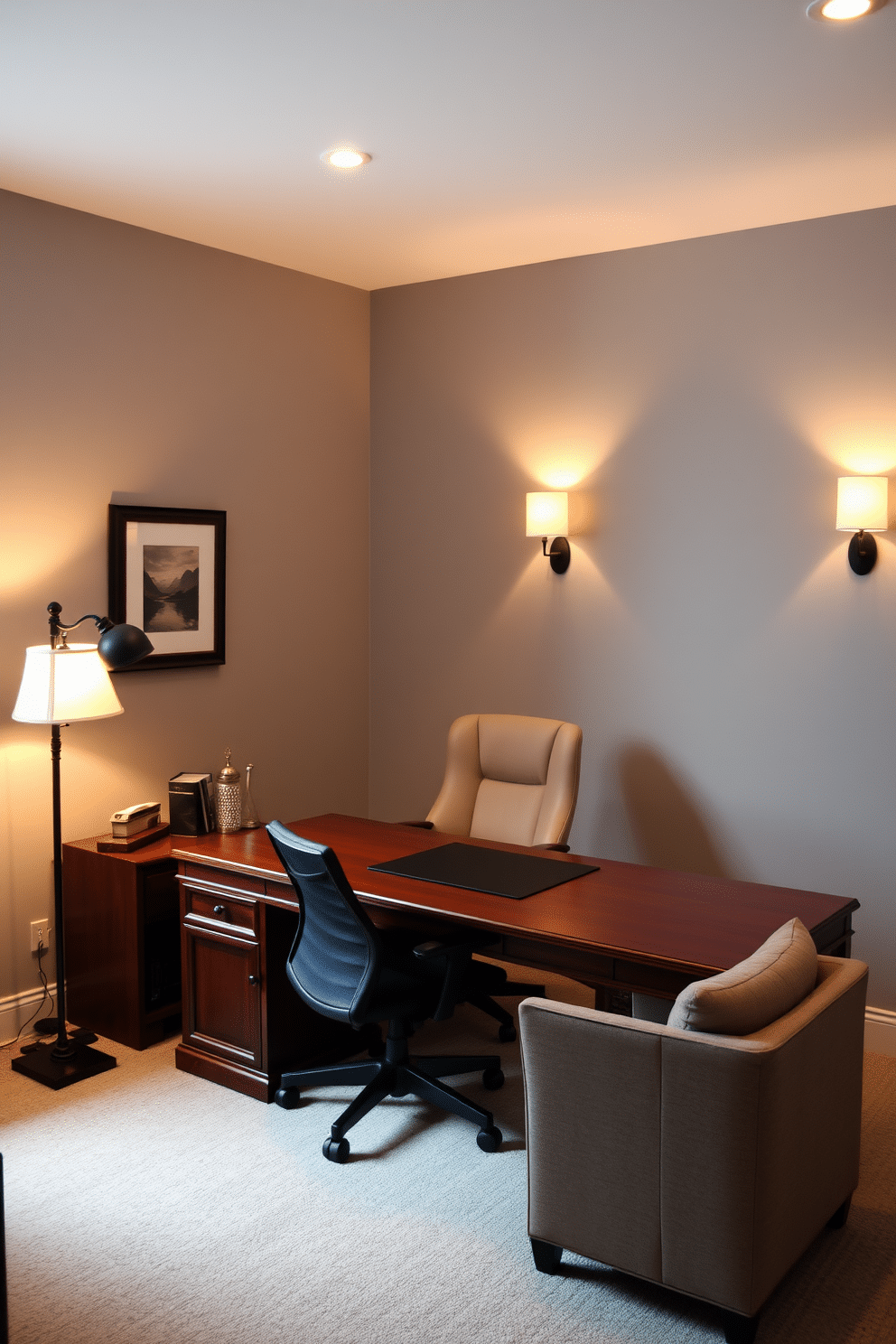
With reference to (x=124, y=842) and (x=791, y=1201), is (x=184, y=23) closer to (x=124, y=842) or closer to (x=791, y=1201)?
(x=124, y=842)

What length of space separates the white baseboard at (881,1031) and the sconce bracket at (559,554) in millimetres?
1968

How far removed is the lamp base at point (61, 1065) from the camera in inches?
135

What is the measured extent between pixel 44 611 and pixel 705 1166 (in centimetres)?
274

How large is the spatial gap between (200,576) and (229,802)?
1.00 metres

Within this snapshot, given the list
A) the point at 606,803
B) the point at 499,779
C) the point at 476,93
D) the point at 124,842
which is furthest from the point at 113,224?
the point at 606,803

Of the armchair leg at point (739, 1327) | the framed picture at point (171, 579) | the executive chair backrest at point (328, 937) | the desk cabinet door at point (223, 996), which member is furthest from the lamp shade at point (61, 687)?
the armchair leg at point (739, 1327)

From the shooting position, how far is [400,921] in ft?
9.91

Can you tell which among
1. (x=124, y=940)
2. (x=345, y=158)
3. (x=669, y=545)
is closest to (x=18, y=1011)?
(x=124, y=940)

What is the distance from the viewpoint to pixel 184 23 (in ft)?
8.20

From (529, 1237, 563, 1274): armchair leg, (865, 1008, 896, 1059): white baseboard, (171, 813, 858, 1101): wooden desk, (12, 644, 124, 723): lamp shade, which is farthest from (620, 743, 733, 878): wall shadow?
(12, 644, 124, 723): lamp shade

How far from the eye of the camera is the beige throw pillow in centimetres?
220

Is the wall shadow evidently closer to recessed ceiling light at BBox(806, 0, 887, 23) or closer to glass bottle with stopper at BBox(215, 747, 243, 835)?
glass bottle with stopper at BBox(215, 747, 243, 835)

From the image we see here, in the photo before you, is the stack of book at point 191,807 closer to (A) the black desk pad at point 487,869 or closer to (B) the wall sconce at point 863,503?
(A) the black desk pad at point 487,869

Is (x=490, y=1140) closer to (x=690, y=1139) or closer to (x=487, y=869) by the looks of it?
(x=487, y=869)
